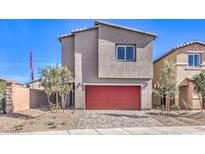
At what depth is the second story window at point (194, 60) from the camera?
18.8 meters

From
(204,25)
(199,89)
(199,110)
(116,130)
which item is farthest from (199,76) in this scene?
(116,130)

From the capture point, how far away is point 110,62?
1983 centimetres

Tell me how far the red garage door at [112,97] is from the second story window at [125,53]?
198 centimetres

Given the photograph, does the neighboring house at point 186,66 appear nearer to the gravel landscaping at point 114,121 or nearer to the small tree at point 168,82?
the small tree at point 168,82

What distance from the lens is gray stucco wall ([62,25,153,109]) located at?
781 inches

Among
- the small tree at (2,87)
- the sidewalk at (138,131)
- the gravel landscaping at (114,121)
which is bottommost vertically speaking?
the sidewalk at (138,131)

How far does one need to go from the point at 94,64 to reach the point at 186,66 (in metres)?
6.02

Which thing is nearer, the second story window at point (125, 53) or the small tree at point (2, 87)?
the small tree at point (2, 87)

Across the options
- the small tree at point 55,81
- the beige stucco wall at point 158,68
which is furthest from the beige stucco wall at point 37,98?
the beige stucco wall at point 158,68
